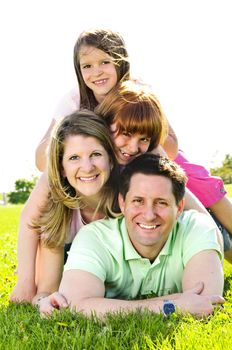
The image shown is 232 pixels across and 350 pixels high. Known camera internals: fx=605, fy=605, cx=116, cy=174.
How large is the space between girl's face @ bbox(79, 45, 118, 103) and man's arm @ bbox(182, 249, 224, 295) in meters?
1.75

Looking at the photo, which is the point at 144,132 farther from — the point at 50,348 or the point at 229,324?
the point at 50,348

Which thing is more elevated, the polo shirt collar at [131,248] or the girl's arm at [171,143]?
the girl's arm at [171,143]

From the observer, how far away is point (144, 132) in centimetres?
473

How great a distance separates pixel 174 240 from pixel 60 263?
40.7 inches

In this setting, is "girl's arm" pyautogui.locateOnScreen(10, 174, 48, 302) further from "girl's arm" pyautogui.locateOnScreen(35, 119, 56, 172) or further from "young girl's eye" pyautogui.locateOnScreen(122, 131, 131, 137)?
"young girl's eye" pyautogui.locateOnScreen(122, 131, 131, 137)

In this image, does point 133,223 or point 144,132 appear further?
point 144,132

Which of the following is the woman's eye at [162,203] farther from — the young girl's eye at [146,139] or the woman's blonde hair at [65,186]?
the young girl's eye at [146,139]

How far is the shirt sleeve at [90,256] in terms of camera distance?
13.7ft

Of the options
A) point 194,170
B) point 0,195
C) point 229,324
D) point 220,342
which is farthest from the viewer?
point 0,195

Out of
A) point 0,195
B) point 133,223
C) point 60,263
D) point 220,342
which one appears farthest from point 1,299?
point 0,195

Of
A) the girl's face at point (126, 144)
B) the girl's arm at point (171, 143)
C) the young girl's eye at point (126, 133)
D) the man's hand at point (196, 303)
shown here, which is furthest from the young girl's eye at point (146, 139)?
the man's hand at point (196, 303)

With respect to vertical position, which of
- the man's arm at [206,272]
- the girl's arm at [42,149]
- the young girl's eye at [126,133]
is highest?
the young girl's eye at [126,133]

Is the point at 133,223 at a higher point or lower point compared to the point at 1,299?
higher

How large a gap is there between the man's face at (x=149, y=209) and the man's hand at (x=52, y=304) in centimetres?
66
